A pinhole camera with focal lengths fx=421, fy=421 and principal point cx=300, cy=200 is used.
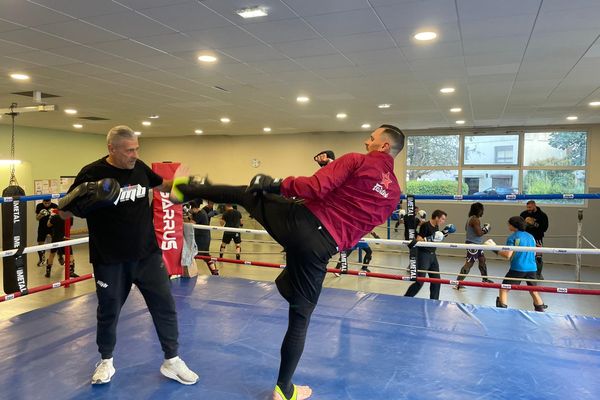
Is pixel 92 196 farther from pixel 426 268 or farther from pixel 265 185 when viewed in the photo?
pixel 426 268

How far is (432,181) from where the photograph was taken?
10039 millimetres

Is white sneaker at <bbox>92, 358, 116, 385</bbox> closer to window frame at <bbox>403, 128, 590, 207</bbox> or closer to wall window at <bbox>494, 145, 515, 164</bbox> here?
window frame at <bbox>403, 128, 590, 207</bbox>

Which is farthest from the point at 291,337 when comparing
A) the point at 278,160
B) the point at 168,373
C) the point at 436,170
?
the point at 278,160

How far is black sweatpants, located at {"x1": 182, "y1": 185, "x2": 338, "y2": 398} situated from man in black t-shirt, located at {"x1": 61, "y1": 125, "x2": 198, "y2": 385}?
0.35 m

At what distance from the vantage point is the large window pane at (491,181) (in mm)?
9336

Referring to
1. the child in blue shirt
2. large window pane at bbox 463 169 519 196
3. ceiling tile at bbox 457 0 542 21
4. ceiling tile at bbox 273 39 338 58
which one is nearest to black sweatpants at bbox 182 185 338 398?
ceiling tile at bbox 457 0 542 21

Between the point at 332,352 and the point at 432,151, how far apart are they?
847 centimetres

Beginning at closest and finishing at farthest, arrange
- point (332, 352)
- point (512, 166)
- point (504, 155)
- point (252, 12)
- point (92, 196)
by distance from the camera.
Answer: point (92, 196) → point (332, 352) → point (252, 12) → point (512, 166) → point (504, 155)

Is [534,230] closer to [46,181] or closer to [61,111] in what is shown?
[61,111]

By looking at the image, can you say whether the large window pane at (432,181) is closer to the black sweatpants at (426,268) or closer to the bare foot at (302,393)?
the black sweatpants at (426,268)

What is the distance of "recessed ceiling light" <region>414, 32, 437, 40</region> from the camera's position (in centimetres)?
322

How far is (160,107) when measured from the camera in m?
6.82

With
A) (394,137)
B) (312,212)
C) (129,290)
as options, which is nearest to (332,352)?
(312,212)

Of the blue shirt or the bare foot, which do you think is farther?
the blue shirt
